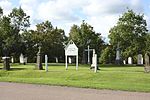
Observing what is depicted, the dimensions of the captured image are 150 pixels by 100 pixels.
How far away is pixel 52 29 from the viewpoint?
80500mm

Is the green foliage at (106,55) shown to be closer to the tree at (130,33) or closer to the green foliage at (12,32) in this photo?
the tree at (130,33)

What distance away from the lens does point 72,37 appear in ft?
253

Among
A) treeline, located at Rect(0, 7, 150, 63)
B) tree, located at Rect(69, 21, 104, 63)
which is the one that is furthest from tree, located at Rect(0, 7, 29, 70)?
tree, located at Rect(69, 21, 104, 63)

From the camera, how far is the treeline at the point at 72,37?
2628 inches

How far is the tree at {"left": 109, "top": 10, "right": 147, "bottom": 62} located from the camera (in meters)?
66.1

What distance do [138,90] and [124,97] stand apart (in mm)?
3169

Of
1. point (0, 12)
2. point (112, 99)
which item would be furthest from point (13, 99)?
point (0, 12)

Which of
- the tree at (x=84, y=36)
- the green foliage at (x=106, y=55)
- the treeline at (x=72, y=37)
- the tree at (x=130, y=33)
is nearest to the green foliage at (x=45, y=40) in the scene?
the treeline at (x=72, y=37)

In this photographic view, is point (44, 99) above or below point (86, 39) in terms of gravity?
below

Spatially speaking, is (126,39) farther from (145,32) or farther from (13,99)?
(13,99)

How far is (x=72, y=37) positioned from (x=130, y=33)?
14944mm

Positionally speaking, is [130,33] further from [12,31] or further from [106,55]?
[12,31]

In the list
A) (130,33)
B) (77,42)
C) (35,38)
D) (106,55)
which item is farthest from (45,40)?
(130,33)

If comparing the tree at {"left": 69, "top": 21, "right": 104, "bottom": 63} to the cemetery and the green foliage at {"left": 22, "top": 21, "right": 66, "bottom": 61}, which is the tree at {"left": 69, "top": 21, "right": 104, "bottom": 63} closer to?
the cemetery
